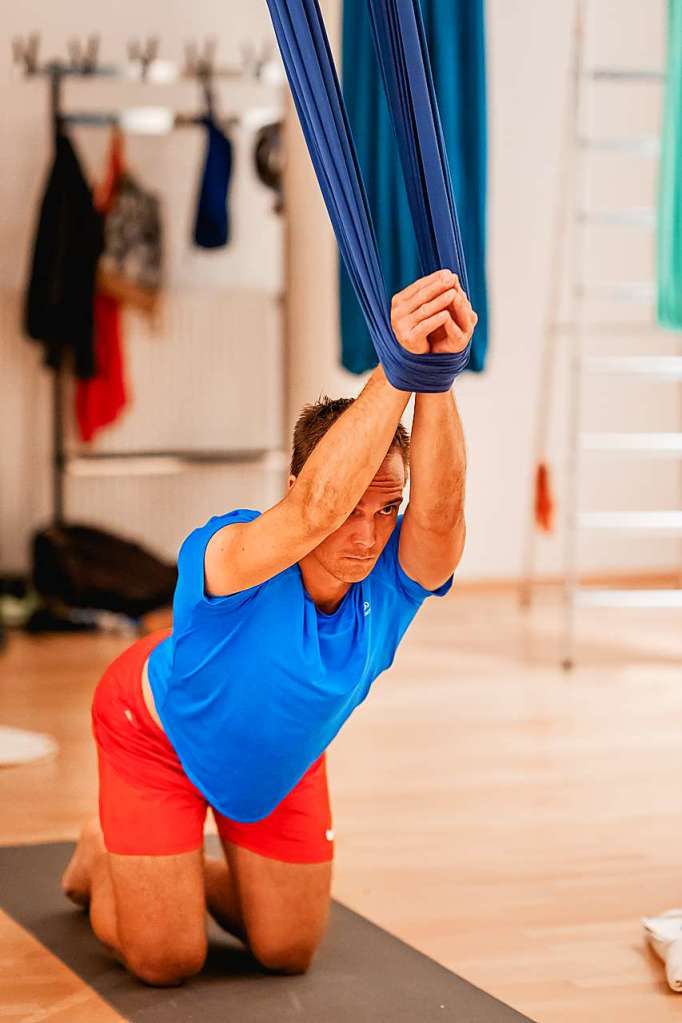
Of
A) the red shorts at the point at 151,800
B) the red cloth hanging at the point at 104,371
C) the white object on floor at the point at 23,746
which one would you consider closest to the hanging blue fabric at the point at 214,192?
the red cloth hanging at the point at 104,371

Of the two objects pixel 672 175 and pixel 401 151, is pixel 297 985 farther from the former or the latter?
pixel 672 175

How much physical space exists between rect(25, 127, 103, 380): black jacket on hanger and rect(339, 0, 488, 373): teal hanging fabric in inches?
56.6

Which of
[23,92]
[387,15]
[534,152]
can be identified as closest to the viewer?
[387,15]

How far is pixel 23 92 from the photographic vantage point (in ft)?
20.8

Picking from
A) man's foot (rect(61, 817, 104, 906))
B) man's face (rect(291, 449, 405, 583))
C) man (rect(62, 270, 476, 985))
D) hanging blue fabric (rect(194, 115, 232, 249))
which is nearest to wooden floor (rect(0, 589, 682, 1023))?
Result: man's foot (rect(61, 817, 104, 906))

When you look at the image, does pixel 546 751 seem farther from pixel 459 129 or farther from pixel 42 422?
pixel 42 422

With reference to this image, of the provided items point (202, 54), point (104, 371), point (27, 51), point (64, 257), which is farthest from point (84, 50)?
point (104, 371)

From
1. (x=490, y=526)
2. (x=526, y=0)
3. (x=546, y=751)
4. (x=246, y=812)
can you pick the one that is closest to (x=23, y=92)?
(x=526, y=0)

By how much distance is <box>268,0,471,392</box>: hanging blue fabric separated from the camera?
6.58 feet

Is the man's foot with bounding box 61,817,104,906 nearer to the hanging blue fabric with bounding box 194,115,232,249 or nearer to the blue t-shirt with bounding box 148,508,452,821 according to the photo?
the blue t-shirt with bounding box 148,508,452,821

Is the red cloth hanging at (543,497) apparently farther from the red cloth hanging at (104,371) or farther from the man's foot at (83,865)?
the man's foot at (83,865)

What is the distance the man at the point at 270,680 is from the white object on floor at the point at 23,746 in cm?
128

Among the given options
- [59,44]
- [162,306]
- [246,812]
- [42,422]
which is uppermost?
[59,44]

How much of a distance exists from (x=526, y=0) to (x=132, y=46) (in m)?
1.62
